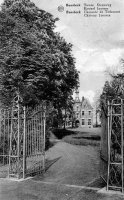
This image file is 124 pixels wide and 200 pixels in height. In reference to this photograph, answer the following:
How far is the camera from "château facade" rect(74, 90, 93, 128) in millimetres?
73438

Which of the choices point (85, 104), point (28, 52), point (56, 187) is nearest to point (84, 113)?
point (85, 104)

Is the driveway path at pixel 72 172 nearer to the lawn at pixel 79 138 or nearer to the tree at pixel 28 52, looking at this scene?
the tree at pixel 28 52

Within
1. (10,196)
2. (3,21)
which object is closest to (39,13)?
(3,21)

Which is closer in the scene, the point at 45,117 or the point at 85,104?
the point at 45,117

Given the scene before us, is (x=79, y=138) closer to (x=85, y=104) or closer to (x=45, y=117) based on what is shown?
(x=45, y=117)

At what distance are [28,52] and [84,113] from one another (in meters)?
54.5

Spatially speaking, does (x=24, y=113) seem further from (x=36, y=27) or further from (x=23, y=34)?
(x=36, y=27)

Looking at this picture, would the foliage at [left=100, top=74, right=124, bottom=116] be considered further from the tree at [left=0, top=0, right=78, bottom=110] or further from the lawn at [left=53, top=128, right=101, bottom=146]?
the lawn at [left=53, top=128, right=101, bottom=146]

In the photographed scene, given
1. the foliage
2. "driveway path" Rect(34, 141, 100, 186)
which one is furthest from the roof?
"driveway path" Rect(34, 141, 100, 186)

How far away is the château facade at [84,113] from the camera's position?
7344 centimetres

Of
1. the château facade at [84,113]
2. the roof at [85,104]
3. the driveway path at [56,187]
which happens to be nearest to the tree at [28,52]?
the driveway path at [56,187]

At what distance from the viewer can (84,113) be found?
73875 mm

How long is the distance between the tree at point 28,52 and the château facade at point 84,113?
5046 cm

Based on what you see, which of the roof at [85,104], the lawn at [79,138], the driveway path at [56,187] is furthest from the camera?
the roof at [85,104]
